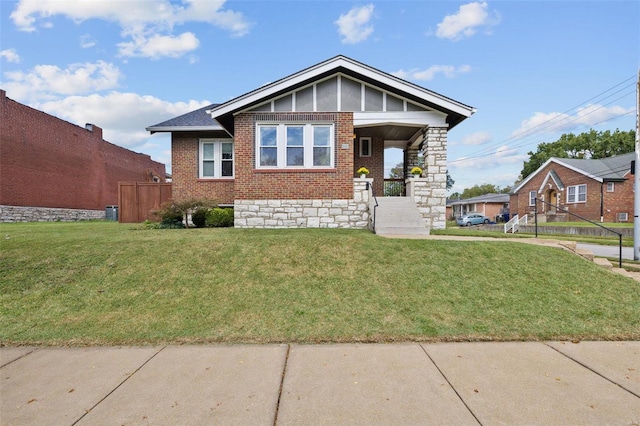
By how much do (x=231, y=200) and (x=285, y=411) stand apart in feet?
40.5

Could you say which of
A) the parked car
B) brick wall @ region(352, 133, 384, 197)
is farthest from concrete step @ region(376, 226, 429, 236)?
the parked car

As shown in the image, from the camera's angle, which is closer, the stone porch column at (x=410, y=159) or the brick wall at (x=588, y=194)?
the stone porch column at (x=410, y=159)

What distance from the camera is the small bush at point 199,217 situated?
12445 mm

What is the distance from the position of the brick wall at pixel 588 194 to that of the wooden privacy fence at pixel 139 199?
3429 cm

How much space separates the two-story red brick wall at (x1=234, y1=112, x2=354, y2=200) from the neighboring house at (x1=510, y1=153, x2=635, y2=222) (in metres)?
21.1

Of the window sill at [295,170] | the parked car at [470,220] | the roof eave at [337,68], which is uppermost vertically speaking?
the roof eave at [337,68]

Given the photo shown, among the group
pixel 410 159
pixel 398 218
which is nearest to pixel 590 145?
pixel 410 159

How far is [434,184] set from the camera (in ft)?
38.9

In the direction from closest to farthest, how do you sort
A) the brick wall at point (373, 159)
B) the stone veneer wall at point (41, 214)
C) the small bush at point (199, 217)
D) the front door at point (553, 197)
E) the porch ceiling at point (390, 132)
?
the small bush at point (199, 217), the porch ceiling at point (390, 132), the brick wall at point (373, 159), the stone veneer wall at point (41, 214), the front door at point (553, 197)

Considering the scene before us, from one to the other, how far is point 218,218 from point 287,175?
9.88ft

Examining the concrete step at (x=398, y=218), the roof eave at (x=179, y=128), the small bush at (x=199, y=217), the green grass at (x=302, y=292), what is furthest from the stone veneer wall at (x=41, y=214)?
the concrete step at (x=398, y=218)

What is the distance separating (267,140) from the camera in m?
11.8

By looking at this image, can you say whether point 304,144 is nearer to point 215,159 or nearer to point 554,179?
point 215,159

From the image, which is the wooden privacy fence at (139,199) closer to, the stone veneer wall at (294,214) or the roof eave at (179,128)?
the roof eave at (179,128)
